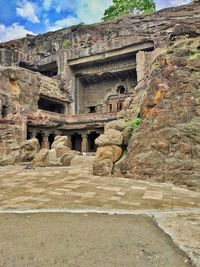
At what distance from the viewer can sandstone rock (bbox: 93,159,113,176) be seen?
24.8 feet

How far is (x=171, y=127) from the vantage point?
6770mm

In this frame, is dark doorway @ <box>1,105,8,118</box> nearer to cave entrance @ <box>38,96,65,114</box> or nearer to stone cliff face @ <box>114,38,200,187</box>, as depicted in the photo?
cave entrance @ <box>38,96,65,114</box>

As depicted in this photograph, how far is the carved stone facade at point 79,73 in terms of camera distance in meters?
19.9

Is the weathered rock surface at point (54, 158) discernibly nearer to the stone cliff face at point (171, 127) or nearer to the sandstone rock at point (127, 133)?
the sandstone rock at point (127, 133)

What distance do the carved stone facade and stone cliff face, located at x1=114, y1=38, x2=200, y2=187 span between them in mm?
10414

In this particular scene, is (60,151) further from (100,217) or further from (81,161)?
(100,217)

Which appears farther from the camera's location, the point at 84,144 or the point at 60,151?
the point at 84,144

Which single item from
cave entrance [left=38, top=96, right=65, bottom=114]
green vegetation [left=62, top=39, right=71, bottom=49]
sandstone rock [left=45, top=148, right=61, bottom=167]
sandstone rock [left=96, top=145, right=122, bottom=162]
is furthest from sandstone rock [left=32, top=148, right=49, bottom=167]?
green vegetation [left=62, top=39, right=71, bottom=49]

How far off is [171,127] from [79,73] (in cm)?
2441

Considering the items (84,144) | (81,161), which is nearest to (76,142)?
(84,144)

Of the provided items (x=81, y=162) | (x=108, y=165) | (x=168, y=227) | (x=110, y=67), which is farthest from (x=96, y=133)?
(x=168, y=227)

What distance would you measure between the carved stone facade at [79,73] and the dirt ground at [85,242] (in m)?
14.2

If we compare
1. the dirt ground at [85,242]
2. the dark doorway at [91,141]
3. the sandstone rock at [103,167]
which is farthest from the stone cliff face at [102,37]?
the dirt ground at [85,242]

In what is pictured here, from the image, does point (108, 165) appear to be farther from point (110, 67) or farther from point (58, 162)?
point (110, 67)
